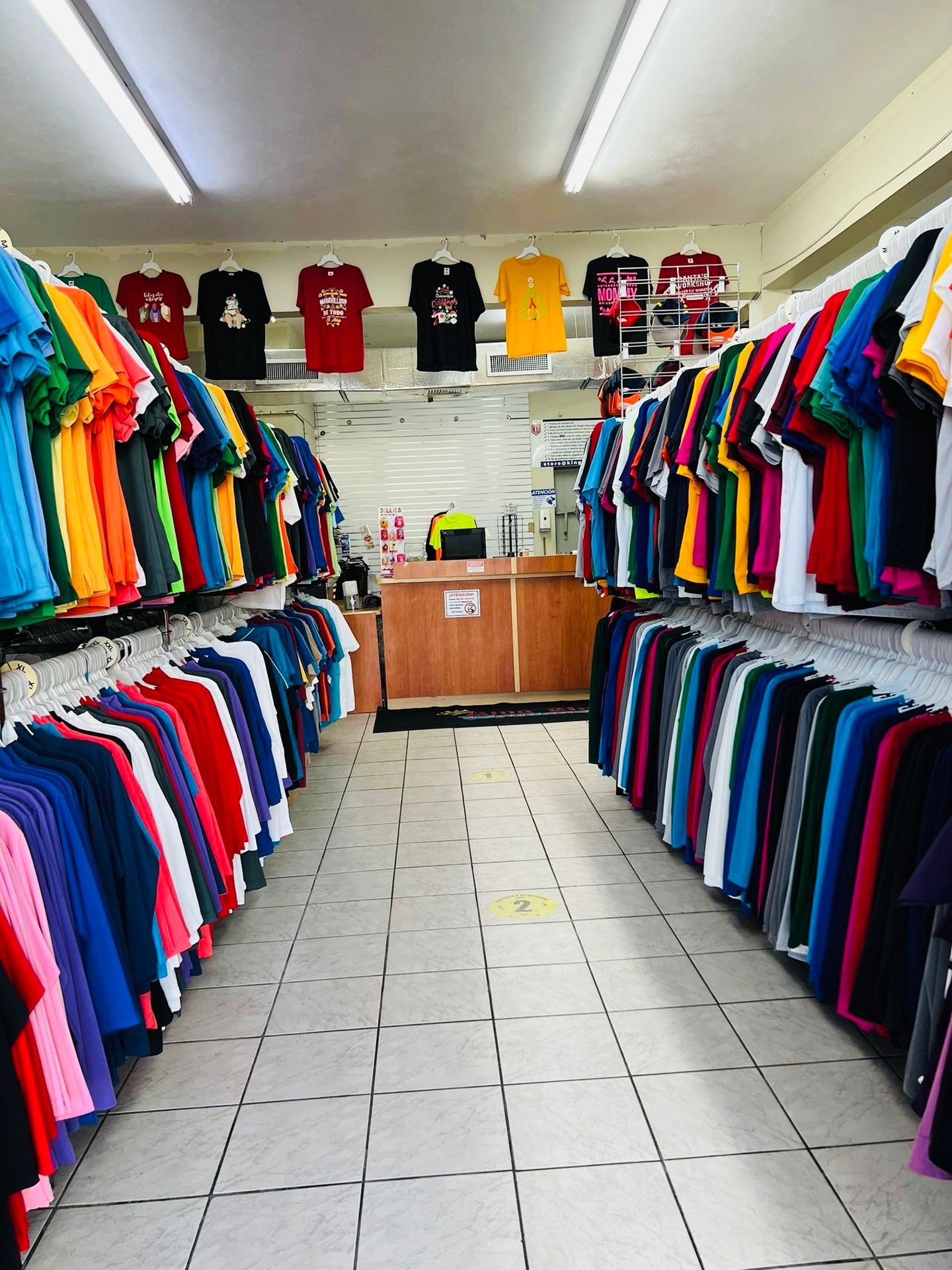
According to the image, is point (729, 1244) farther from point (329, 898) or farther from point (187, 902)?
point (329, 898)

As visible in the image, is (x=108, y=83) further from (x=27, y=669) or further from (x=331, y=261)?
(x=27, y=669)

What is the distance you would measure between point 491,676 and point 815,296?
204 inches

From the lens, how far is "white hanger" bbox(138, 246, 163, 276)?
674 cm

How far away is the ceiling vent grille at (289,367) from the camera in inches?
295

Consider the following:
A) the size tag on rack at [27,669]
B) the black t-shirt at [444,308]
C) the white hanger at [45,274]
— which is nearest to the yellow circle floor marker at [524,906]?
the size tag on rack at [27,669]

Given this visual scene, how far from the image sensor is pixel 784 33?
14.5 ft

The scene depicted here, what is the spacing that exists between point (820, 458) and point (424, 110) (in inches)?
161

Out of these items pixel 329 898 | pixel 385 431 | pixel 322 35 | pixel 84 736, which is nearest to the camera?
pixel 84 736

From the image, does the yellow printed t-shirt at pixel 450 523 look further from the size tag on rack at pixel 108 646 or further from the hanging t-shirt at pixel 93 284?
the size tag on rack at pixel 108 646

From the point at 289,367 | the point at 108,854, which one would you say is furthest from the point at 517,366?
the point at 108,854

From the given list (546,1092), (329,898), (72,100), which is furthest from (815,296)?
(72,100)

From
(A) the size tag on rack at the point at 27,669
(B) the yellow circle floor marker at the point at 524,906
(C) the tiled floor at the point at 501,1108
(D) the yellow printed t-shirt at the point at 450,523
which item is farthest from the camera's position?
(D) the yellow printed t-shirt at the point at 450,523

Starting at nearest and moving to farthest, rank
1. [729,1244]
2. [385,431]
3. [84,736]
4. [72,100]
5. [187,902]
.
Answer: [729,1244] → [84,736] → [187,902] → [72,100] → [385,431]

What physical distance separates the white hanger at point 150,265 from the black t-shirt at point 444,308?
2.12m
